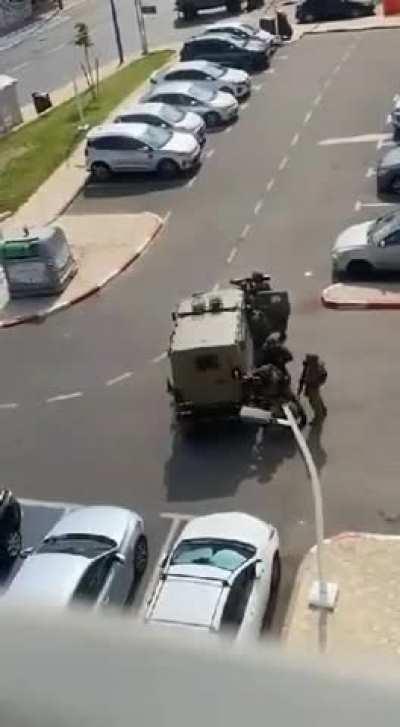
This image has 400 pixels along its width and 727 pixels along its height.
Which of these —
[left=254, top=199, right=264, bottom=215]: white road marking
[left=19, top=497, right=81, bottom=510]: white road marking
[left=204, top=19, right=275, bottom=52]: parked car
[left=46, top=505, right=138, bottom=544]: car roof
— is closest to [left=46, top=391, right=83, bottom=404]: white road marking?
[left=19, top=497, right=81, bottom=510]: white road marking

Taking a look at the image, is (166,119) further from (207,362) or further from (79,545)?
(79,545)

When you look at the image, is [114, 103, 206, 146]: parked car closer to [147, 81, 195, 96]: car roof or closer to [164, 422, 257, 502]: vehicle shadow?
[147, 81, 195, 96]: car roof

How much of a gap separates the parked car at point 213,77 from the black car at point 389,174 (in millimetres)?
9184

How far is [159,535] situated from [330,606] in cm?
256

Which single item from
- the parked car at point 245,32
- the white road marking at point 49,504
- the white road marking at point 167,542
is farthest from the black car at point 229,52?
the white road marking at point 167,542

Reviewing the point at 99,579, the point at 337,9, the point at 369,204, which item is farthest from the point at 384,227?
the point at 337,9

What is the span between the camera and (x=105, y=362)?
1658 centimetres

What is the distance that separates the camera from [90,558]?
10.6 m

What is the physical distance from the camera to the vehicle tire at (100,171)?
2548 centimetres

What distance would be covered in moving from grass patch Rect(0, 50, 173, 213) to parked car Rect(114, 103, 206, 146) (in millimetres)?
2251

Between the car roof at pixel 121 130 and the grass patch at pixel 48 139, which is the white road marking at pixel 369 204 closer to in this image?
the car roof at pixel 121 130

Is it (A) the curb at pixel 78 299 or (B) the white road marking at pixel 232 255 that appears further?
(B) the white road marking at pixel 232 255

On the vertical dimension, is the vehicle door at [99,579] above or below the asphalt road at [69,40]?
above

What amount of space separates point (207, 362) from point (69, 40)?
33.6m
